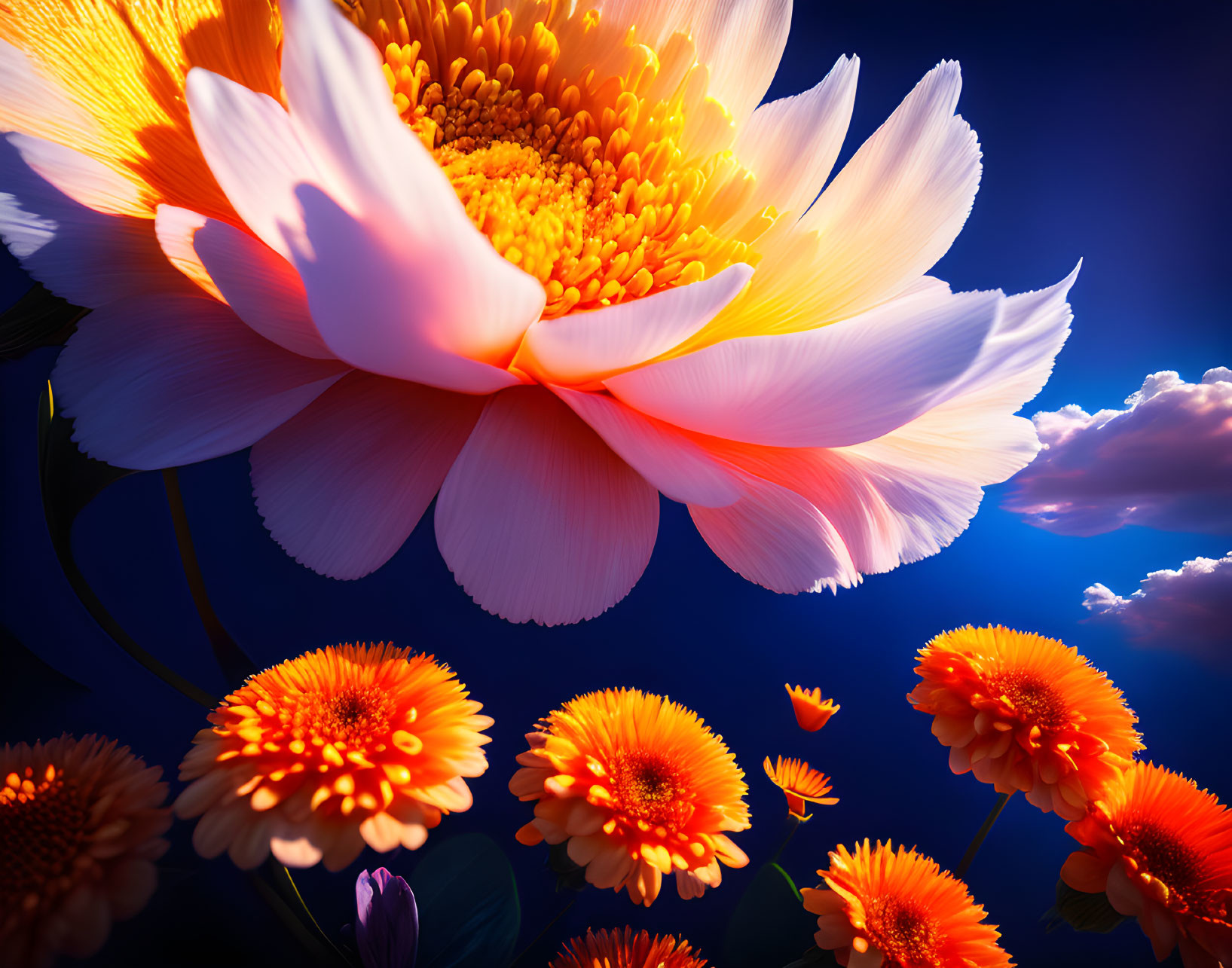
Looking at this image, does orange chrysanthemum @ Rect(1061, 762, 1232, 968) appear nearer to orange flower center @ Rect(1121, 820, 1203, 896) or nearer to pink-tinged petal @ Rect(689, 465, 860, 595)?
orange flower center @ Rect(1121, 820, 1203, 896)

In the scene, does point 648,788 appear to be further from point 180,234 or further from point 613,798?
point 180,234

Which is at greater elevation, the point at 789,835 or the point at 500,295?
the point at 500,295

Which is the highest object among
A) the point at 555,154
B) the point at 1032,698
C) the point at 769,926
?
the point at 555,154

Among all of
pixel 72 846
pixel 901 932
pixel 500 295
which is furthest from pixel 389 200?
pixel 901 932

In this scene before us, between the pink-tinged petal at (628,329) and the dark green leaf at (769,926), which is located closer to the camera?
the pink-tinged petal at (628,329)

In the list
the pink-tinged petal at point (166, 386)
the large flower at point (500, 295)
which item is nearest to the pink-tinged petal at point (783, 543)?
the large flower at point (500, 295)

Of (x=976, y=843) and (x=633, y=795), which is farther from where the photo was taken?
(x=976, y=843)

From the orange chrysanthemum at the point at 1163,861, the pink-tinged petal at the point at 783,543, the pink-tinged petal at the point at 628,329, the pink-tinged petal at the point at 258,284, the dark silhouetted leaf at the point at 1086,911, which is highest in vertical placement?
the pink-tinged petal at the point at 628,329

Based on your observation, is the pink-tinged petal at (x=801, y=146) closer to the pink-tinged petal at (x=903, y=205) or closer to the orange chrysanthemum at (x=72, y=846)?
the pink-tinged petal at (x=903, y=205)

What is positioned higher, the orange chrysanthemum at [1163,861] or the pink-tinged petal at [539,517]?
the pink-tinged petal at [539,517]
